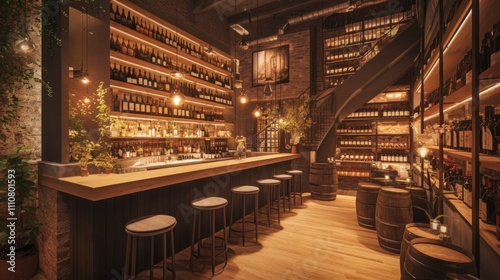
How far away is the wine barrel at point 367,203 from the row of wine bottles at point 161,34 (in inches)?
148

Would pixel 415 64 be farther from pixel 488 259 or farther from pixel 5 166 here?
pixel 5 166

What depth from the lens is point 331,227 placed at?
157 inches

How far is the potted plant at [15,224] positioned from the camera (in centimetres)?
254

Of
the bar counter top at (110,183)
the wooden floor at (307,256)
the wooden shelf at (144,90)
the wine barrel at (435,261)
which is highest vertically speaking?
the wooden shelf at (144,90)

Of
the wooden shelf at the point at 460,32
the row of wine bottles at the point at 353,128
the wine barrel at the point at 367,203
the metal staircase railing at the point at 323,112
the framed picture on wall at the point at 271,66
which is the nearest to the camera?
the wooden shelf at the point at 460,32

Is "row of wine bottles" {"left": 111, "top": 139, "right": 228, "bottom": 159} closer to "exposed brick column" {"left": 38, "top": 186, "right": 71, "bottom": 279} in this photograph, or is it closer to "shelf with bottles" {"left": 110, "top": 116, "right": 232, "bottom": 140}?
"shelf with bottles" {"left": 110, "top": 116, "right": 232, "bottom": 140}

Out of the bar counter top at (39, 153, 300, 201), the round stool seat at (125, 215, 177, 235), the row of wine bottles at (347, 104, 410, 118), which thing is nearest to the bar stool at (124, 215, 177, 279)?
the round stool seat at (125, 215, 177, 235)

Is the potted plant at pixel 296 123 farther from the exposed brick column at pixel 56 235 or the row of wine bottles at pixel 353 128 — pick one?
the exposed brick column at pixel 56 235

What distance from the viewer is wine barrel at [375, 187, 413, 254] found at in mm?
2990

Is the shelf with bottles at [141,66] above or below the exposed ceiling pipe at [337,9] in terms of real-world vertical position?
below

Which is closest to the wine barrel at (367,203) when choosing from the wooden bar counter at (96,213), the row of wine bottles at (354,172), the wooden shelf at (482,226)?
the wooden shelf at (482,226)

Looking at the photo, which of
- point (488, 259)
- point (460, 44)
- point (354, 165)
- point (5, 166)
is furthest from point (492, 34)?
point (354, 165)

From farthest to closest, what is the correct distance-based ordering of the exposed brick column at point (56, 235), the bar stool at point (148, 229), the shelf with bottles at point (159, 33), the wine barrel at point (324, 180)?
the wine barrel at point (324, 180), the shelf with bottles at point (159, 33), the exposed brick column at point (56, 235), the bar stool at point (148, 229)

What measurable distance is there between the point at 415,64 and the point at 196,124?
541 cm
